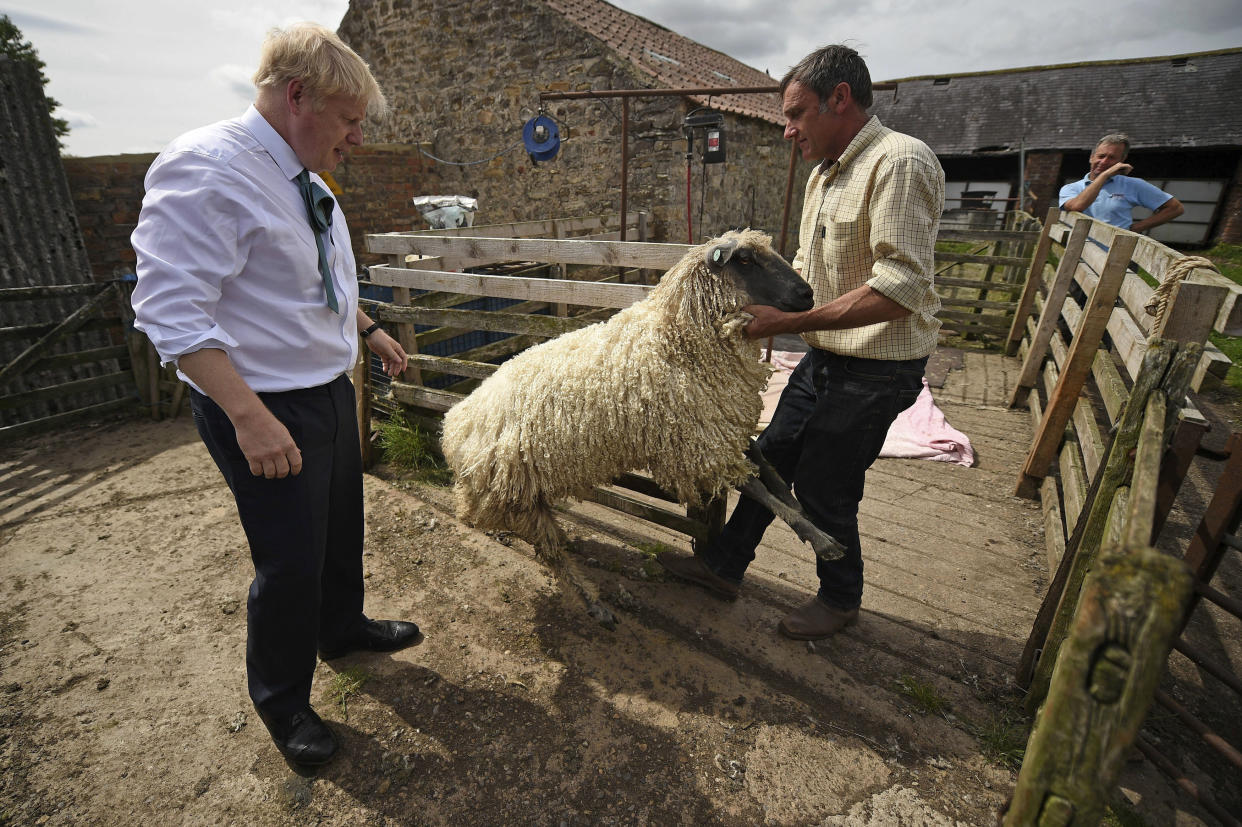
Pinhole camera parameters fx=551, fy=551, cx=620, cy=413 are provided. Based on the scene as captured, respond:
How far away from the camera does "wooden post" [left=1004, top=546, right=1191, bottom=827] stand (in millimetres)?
864

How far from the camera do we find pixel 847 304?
84.2 inches

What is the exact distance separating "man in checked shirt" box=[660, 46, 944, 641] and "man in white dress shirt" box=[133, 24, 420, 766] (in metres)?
1.70

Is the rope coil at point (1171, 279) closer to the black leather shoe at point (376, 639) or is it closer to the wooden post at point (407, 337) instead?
the black leather shoe at point (376, 639)

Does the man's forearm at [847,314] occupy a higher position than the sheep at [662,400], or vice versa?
the man's forearm at [847,314]

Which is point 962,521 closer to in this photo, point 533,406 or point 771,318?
point 771,318

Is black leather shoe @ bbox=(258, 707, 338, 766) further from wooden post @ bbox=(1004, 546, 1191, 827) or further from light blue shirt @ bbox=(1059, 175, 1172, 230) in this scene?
light blue shirt @ bbox=(1059, 175, 1172, 230)

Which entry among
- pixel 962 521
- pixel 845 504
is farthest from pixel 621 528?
pixel 962 521

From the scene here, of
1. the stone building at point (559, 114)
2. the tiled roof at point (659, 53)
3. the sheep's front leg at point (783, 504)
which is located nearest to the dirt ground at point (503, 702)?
the sheep's front leg at point (783, 504)

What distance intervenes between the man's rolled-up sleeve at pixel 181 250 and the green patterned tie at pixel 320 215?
0.25 meters

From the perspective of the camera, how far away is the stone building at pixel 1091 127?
59.1 ft

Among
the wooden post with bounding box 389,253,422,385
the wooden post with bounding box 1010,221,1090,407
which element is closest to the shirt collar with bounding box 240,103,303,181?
the wooden post with bounding box 389,253,422,385

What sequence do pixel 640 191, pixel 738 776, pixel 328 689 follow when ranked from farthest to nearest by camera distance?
pixel 640 191 → pixel 328 689 → pixel 738 776

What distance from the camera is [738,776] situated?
214cm

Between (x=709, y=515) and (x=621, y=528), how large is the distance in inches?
35.2
